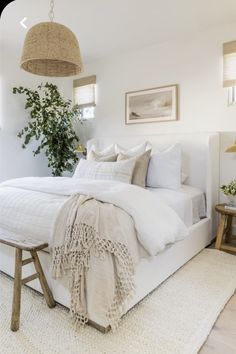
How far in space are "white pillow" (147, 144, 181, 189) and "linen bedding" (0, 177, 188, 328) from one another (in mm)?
850

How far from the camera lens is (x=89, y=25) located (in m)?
3.17

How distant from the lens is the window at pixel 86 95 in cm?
435

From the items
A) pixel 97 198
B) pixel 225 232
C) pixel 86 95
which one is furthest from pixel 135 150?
pixel 86 95

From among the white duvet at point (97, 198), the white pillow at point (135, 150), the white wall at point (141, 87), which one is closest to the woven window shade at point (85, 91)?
the white wall at point (141, 87)

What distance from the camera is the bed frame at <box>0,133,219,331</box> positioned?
1.87m

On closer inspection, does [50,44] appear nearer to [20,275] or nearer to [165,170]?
[20,275]

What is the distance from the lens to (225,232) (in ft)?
9.92

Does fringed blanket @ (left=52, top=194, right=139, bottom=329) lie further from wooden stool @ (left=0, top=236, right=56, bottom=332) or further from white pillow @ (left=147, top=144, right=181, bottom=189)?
white pillow @ (left=147, top=144, right=181, bottom=189)

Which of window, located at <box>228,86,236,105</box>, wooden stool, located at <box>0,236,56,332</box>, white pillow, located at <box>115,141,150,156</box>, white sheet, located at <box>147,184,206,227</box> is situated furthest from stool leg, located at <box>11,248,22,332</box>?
window, located at <box>228,86,236,105</box>

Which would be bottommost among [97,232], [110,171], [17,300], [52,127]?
[17,300]

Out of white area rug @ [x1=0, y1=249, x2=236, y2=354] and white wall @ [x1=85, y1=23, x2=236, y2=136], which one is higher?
white wall @ [x1=85, y1=23, x2=236, y2=136]

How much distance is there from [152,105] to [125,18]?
3.71 ft

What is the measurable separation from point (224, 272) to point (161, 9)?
2.65 meters

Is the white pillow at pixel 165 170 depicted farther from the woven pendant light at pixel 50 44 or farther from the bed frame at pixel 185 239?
the woven pendant light at pixel 50 44
